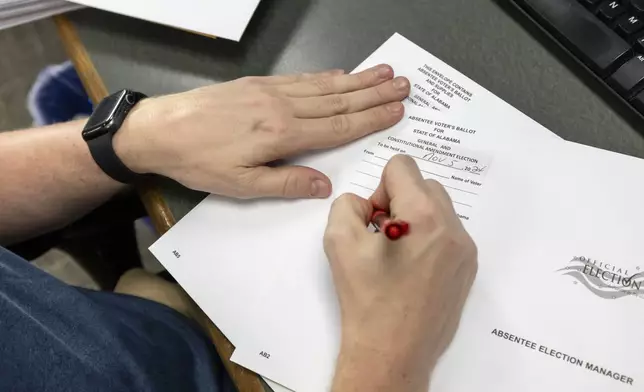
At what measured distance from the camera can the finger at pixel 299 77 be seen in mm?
588

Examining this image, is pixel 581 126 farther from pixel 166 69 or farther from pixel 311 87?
pixel 166 69

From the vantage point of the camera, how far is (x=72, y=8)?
664mm

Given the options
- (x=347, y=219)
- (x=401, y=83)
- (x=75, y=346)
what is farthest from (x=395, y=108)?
(x=75, y=346)

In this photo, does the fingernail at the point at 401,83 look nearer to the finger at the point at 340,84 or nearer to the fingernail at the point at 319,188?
the finger at the point at 340,84

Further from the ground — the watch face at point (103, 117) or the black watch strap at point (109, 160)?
the watch face at point (103, 117)

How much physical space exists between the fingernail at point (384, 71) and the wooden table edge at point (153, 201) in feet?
0.76

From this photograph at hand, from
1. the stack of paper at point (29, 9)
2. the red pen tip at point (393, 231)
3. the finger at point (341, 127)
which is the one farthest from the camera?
the stack of paper at point (29, 9)

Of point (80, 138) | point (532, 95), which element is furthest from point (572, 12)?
point (80, 138)

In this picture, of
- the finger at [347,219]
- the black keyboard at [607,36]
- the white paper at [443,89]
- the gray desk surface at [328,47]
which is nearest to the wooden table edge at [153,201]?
the gray desk surface at [328,47]

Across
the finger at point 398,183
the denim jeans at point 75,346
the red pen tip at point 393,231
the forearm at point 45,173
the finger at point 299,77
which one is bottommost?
the denim jeans at point 75,346

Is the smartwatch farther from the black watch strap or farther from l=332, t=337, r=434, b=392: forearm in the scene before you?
l=332, t=337, r=434, b=392: forearm

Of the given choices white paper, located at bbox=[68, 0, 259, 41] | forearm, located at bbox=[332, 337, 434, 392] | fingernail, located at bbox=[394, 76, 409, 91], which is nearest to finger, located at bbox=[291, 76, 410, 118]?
fingernail, located at bbox=[394, 76, 409, 91]

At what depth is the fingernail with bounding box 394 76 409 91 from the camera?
0.59m

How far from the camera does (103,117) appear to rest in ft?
1.91
